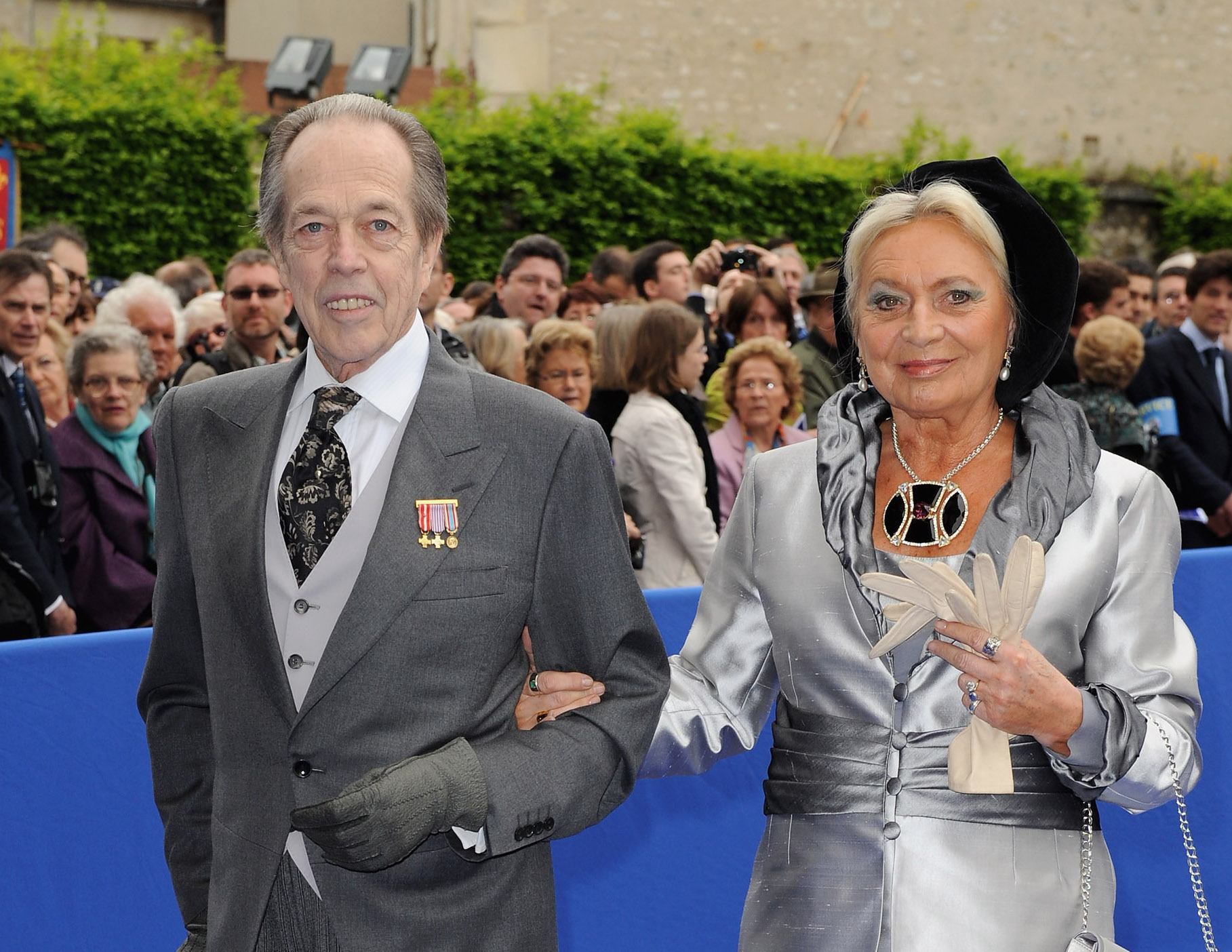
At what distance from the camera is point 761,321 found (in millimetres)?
7578

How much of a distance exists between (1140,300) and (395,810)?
958 cm

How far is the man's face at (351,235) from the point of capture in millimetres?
2143

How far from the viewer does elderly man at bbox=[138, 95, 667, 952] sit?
6.65ft

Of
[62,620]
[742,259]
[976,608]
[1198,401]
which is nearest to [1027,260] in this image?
[976,608]

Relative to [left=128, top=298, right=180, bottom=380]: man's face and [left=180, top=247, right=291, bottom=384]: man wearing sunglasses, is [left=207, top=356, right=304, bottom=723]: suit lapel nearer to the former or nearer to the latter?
[left=180, top=247, right=291, bottom=384]: man wearing sunglasses

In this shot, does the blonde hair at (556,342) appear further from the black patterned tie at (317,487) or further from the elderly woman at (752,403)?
the black patterned tie at (317,487)

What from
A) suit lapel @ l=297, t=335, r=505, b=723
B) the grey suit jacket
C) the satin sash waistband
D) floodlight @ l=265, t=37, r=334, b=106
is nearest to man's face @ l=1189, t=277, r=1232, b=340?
the satin sash waistband

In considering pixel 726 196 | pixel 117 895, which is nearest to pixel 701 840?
pixel 117 895

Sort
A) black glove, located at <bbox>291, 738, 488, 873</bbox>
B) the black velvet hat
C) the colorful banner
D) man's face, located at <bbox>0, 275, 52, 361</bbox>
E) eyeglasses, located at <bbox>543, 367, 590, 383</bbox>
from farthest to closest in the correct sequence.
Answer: the colorful banner → eyeglasses, located at <bbox>543, 367, 590, 383</bbox> → man's face, located at <bbox>0, 275, 52, 361</bbox> → the black velvet hat → black glove, located at <bbox>291, 738, 488, 873</bbox>

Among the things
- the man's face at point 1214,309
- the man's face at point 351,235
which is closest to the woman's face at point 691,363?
the man's face at point 1214,309

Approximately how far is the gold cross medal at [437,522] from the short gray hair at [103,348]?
3907 millimetres

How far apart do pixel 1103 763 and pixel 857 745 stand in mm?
391

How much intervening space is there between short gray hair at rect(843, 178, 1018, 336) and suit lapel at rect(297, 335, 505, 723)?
756 millimetres

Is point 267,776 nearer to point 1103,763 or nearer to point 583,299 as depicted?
point 1103,763
